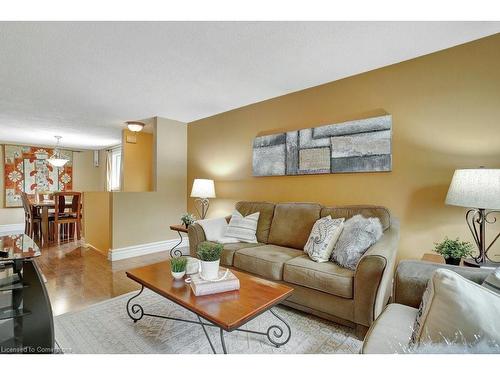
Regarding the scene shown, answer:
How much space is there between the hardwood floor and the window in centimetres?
270

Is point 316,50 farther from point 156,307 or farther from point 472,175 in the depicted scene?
point 156,307

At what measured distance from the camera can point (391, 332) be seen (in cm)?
102

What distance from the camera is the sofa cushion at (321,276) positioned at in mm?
1745

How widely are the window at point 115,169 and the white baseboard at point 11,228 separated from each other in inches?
89.0

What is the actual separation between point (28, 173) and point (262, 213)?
678 centimetres

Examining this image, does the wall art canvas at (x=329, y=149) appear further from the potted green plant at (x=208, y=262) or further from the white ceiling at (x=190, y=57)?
the potted green plant at (x=208, y=262)

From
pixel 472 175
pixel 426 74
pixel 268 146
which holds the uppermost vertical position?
pixel 426 74

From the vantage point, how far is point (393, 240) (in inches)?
76.6

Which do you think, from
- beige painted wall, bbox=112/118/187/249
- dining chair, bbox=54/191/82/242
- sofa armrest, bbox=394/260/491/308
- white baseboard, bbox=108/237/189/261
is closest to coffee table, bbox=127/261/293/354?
sofa armrest, bbox=394/260/491/308

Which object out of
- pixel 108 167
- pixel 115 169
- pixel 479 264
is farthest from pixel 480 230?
pixel 108 167

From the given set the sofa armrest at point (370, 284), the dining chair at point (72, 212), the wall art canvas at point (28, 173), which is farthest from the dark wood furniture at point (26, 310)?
the wall art canvas at point (28, 173)

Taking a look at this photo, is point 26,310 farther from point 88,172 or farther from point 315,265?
point 88,172
